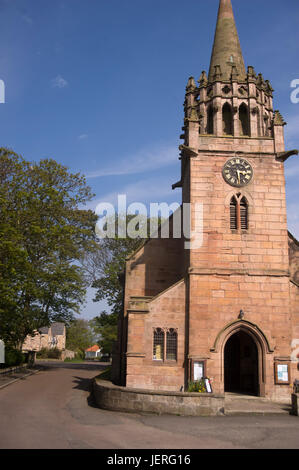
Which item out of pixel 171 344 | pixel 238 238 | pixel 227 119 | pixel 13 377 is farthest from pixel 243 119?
pixel 13 377

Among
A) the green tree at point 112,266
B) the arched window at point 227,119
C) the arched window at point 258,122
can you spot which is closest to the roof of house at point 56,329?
the green tree at point 112,266

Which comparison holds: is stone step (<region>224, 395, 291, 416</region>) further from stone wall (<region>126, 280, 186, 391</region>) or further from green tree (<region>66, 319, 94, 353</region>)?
green tree (<region>66, 319, 94, 353</region>)

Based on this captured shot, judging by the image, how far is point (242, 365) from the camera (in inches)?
824

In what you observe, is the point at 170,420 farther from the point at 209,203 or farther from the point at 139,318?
the point at 209,203

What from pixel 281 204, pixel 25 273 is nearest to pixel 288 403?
pixel 281 204

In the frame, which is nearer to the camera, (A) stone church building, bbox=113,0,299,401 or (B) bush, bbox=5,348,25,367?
(A) stone church building, bbox=113,0,299,401

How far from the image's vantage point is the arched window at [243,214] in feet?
69.6

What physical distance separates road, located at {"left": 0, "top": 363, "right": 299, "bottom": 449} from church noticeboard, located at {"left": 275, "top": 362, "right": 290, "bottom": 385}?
3845 mm

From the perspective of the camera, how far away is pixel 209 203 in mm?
21250

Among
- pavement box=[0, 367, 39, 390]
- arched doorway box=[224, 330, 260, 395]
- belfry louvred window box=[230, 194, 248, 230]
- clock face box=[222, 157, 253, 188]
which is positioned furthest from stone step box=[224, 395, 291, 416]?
pavement box=[0, 367, 39, 390]

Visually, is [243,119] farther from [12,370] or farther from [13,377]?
[12,370]

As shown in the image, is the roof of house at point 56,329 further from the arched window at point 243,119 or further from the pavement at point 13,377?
the arched window at point 243,119

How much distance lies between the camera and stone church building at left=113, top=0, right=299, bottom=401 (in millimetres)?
19156

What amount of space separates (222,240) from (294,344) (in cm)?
607
